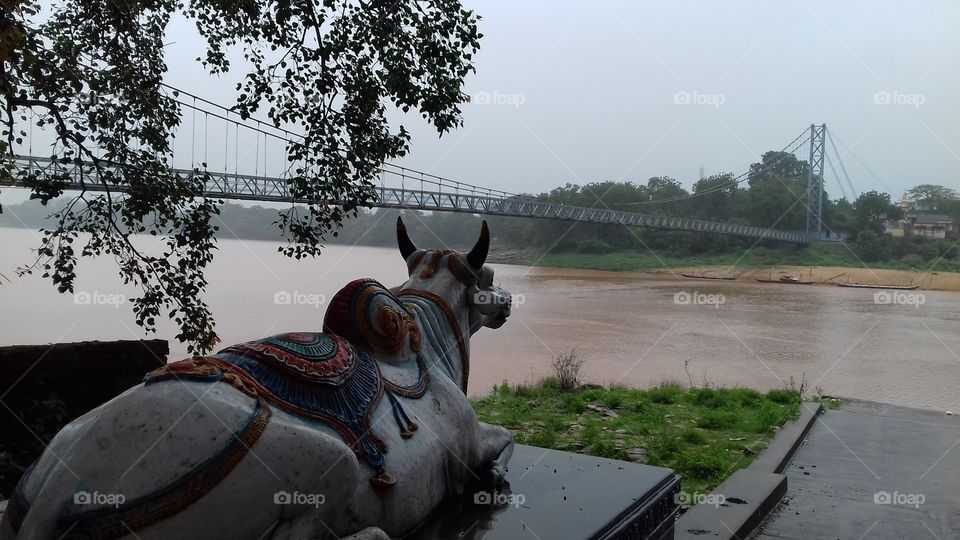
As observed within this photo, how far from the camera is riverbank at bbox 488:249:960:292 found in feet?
123

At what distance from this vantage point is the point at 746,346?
18594 mm

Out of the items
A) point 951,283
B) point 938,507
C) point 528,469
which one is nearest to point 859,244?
point 951,283

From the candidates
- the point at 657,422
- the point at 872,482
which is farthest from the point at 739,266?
the point at 872,482

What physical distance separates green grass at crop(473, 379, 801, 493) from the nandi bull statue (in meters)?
3.05

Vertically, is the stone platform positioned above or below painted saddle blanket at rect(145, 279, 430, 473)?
below

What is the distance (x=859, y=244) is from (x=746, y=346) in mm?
25341

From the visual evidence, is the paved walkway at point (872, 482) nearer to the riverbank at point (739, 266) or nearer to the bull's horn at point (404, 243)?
the bull's horn at point (404, 243)

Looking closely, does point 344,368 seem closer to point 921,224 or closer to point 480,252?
point 480,252

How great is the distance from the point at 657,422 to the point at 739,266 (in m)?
35.1

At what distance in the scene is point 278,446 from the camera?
192 cm

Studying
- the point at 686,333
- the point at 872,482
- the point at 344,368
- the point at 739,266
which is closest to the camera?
the point at 344,368

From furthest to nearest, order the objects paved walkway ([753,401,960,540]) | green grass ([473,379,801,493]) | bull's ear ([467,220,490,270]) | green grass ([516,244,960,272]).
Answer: green grass ([516,244,960,272]), green grass ([473,379,801,493]), paved walkway ([753,401,960,540]), bull's ear ([467,220,490,270])

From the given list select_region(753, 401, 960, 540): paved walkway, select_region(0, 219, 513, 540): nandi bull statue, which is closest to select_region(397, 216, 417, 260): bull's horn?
select_region(0, 219, 513, 540): nandi bull statue

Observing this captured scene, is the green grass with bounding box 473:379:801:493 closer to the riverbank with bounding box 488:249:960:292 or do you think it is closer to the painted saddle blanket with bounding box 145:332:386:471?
the painted saddle blanket with bounding box 145:332:386:471
